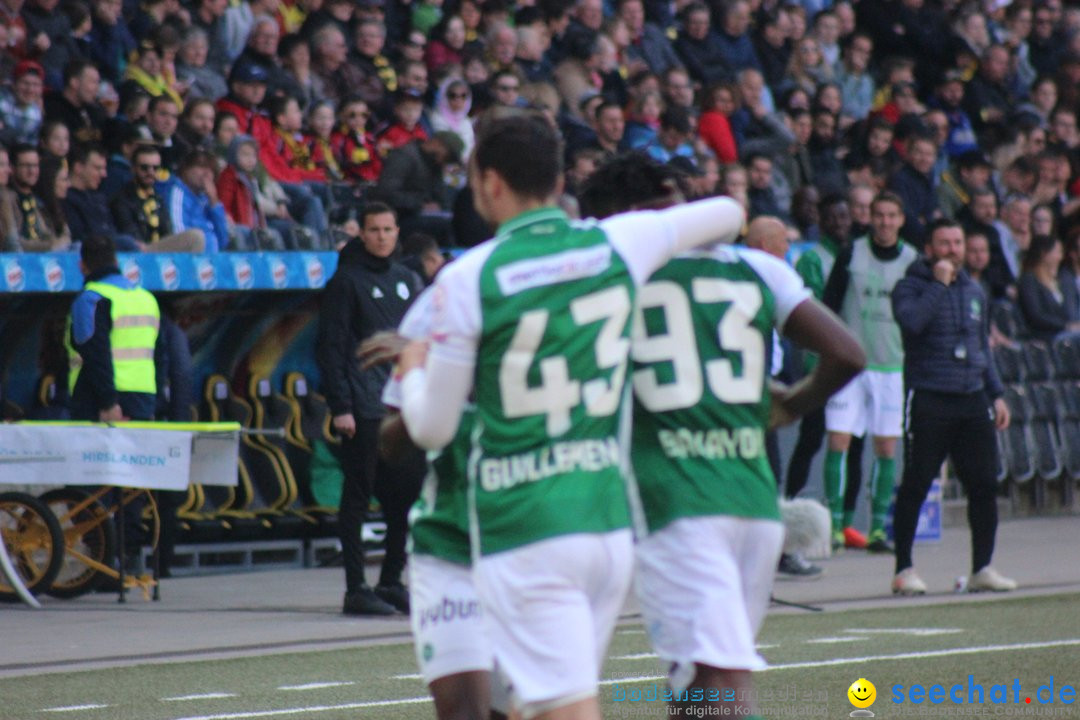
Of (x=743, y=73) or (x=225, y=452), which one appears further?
(x=743, y=73)

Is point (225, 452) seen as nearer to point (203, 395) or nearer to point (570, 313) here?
point (203, 395)

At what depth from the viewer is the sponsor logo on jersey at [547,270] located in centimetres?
488

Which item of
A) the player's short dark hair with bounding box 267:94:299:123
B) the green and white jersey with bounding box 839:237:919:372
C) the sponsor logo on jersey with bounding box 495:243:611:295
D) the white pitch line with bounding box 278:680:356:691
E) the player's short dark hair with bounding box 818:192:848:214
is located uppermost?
the player's short dark hair with bounding box 267:94:299:123

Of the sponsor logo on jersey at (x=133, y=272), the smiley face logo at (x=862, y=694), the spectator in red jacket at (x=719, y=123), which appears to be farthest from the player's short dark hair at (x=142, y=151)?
the smiley face logo at (x=862, y=694)

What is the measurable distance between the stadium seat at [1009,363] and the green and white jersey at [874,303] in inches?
Result: 124

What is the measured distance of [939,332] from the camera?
12.7 m

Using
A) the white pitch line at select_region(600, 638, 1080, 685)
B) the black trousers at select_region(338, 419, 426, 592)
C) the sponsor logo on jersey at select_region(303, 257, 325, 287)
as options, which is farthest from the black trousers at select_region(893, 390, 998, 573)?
the sponsor logo on jersey at select_region(303, 257, 325, 287)

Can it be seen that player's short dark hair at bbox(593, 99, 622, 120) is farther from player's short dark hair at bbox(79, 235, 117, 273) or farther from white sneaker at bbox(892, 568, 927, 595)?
white sneaker at bbox(892, 568, 927, 595)

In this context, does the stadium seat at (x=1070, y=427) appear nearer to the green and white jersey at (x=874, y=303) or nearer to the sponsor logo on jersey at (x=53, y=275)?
the green and white jersey at (x=874, y=303)

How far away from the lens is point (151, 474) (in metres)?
12.5

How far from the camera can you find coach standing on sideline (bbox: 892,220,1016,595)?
12.6 meters

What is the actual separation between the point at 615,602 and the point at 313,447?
10938 millimetres

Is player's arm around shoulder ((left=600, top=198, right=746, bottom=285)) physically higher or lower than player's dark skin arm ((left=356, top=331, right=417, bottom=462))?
higher

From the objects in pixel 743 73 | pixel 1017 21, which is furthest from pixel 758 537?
pixel 1017 21
